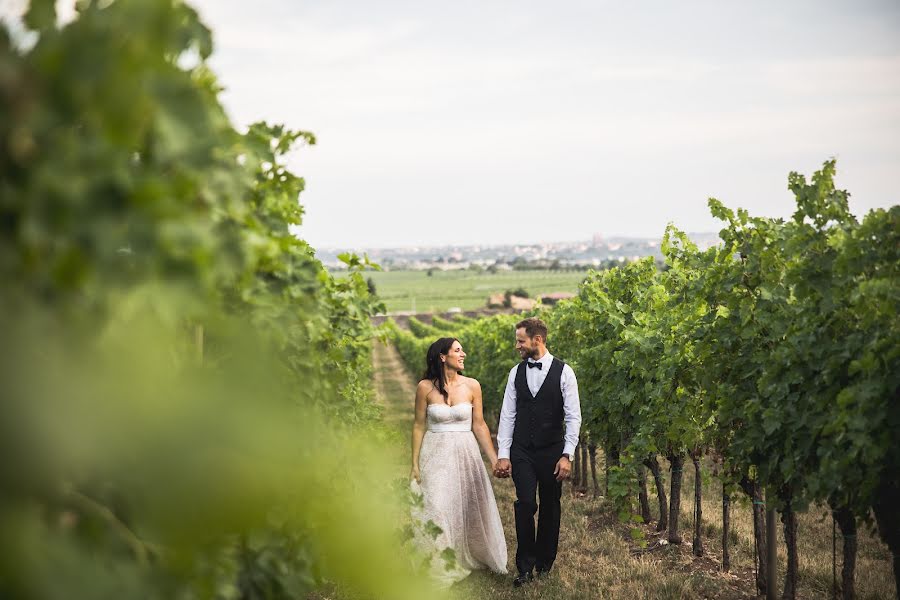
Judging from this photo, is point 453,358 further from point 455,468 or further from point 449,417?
point 455,468

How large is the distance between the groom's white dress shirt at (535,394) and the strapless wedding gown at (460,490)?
279mm

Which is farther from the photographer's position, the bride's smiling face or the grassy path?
the bride's smiling face

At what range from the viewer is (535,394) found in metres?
6.52

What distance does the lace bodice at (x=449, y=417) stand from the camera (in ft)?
22.0

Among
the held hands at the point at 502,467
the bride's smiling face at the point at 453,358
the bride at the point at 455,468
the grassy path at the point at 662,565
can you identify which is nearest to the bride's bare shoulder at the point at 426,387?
the bride at the point at 455,468

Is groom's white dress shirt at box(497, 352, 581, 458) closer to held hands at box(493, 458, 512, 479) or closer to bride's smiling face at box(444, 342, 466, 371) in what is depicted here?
held hands at box(493, 458, 512, 479)

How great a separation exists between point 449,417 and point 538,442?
2.67 ft

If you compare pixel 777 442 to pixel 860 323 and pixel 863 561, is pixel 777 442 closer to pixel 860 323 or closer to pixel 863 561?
pixel 860 323

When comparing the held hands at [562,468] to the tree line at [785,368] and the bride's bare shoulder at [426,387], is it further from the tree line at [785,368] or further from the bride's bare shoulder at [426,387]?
the bride's bare shoulder at [426,387]

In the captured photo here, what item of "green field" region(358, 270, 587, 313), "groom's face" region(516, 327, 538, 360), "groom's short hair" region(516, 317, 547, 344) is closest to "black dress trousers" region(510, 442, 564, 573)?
"groom's face" region(516, 327, 538, 360)

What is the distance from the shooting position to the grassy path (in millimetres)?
6242

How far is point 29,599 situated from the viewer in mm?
756

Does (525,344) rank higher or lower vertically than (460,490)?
higher

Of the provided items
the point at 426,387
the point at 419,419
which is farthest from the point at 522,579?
the point at 426,387
